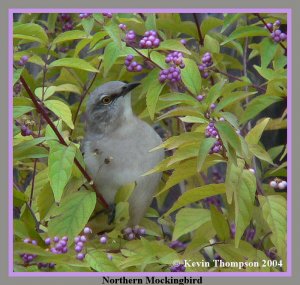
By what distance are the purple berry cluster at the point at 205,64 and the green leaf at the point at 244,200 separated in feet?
2.43

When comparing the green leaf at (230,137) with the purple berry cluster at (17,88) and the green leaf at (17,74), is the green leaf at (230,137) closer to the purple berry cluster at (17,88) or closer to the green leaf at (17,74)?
the green leaf at (17,74)

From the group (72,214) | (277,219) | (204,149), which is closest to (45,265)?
(72,214)

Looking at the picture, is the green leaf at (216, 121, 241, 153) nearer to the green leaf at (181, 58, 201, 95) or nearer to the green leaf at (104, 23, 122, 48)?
the green leaf at (181, 58, 201, 95)

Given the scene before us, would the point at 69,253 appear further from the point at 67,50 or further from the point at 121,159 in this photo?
the point at 67,50

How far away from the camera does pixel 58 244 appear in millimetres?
2320

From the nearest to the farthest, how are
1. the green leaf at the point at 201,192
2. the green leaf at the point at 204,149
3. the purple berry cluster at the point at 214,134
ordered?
the green leaf at the point at 204,149 < the purple berry cluster at the point at 214,134 < the green leaf at the point at 201,192

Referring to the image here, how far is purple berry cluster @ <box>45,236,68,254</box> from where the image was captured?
2318 mm

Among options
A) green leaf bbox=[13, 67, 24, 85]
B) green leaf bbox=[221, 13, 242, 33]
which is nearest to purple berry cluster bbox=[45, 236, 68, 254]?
green leaf bbox=[13, 67, 24, 85]

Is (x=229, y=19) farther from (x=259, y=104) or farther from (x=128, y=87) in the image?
(x=128, y=87)

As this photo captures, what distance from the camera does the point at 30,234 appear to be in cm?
243

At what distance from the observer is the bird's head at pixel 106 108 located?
10.5ft

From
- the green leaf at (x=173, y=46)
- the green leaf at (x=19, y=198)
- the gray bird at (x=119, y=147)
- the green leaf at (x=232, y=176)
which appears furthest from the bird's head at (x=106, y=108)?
the green leaf at (x=232, y=176)

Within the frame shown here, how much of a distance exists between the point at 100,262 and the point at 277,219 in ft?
1.93

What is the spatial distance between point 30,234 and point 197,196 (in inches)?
22.7
